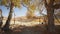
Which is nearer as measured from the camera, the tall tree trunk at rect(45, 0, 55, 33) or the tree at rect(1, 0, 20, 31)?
the tall tree trunk at rect(45, 0, 55, 33)

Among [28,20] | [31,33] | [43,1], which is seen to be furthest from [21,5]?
[28,20]

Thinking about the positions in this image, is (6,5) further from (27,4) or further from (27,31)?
(27,31)

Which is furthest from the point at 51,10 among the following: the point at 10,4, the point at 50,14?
the point at 10,4

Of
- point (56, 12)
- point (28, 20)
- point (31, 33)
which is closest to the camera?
point (31, 33)

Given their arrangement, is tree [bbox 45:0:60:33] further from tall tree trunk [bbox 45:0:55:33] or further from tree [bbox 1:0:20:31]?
tree [bbox 1:0:20:31]

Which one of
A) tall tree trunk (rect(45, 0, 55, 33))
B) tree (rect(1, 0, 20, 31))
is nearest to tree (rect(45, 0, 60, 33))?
tall tree trunk (rect(45, 0, 55, 33))

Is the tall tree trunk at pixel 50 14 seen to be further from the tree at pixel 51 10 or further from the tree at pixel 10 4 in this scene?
the tree at pixel 10 4

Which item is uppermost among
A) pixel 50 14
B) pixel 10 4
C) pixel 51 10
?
pixel 10 4

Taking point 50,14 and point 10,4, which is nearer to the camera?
point 50,14

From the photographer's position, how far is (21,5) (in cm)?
1159

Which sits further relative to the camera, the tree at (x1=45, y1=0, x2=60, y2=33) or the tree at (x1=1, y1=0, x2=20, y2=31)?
the tree at (x1=1, y1=0, x2=20, y2=31)

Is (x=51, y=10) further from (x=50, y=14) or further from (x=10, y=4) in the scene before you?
(x=10, y=4)

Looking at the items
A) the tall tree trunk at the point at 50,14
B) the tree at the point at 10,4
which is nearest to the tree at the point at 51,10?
the tall tree trunk at the point at 50,14

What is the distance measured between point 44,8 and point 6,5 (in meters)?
2.92
